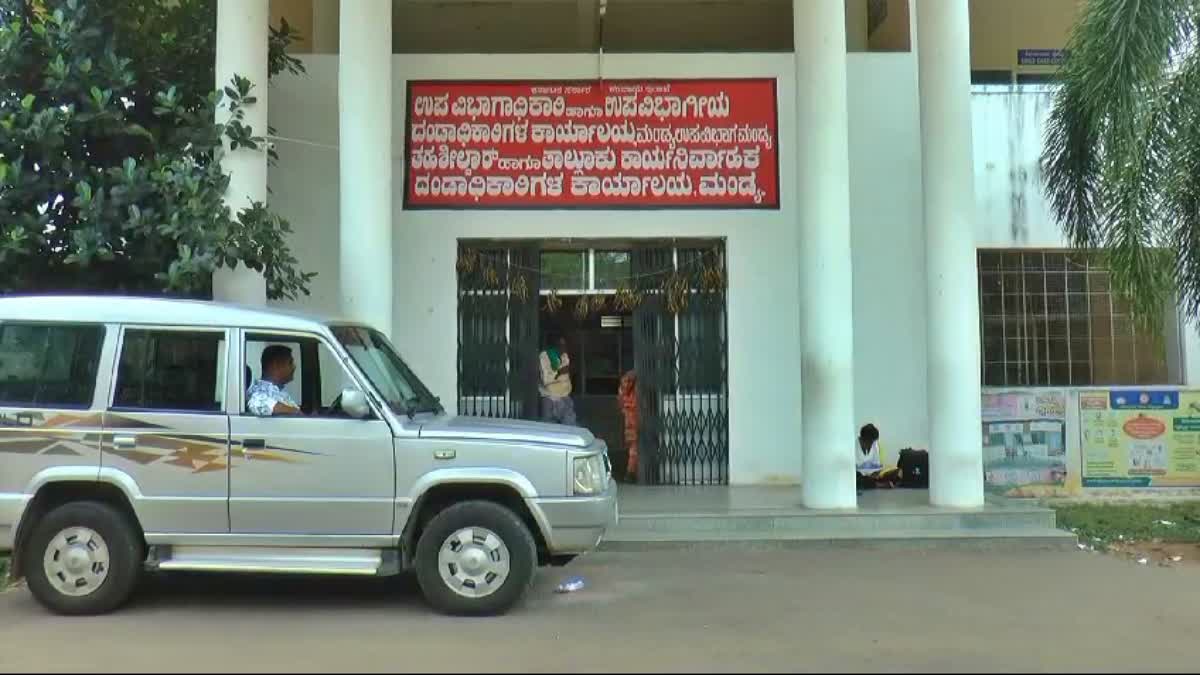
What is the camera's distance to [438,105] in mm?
11812

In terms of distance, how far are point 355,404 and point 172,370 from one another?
130cm

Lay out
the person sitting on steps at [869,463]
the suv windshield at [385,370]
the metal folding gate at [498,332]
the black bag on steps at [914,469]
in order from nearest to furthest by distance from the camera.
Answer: the suv windshield at [385,370] → the person sitting on steps at [869,463] → the black bag on steps at [914,469] → the metal folding gate at [498,332]

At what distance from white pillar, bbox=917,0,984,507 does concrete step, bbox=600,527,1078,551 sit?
0.60 metres

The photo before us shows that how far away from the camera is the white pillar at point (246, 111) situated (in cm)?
926

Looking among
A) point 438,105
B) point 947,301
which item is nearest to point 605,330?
point 438,105

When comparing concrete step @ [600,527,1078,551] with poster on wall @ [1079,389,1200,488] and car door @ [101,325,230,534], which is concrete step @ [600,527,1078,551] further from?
car door @ [101,325,230,534]

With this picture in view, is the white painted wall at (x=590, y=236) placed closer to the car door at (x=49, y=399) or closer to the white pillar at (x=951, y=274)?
the white pillar at (x=951, y=274)

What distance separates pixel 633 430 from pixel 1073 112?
588 cm

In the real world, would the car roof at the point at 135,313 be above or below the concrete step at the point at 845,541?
above

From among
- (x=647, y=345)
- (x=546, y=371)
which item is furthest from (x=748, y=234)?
(x=546, y=371)

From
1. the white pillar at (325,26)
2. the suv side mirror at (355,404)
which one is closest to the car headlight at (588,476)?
the suv side mirror at (355,404)

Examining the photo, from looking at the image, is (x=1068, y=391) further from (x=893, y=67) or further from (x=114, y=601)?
(x=114, y=601)

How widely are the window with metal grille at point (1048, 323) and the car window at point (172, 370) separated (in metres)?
9.23

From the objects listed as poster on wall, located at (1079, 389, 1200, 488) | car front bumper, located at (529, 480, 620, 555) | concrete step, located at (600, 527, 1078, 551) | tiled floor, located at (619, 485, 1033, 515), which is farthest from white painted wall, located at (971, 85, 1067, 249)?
car front bumper, located at (529, 480, 620, 555)
